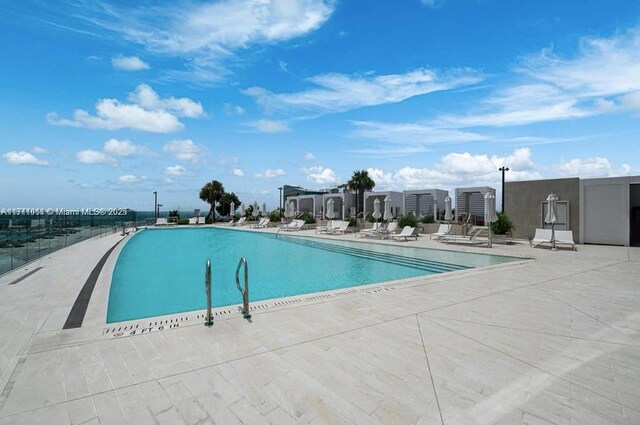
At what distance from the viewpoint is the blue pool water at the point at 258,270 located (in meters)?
5.87

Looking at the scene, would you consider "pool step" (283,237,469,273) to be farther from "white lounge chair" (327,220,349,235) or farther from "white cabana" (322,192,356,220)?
"white cabana" (322,192,356,220)

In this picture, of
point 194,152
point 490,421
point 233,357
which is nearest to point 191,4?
point 233,357

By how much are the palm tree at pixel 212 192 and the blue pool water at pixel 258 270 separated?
23.5 meters

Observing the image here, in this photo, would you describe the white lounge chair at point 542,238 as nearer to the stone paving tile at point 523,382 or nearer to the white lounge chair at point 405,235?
the white lounge chair at point 405,235

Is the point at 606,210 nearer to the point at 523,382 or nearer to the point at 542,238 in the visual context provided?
the point at 542,238

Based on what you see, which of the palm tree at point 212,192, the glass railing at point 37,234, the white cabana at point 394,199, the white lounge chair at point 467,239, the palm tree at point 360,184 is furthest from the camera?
the palm tree at point 212,192

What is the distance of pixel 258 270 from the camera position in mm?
8672

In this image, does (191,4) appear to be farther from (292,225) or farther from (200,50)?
(292,225)

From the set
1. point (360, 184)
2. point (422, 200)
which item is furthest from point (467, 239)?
point (360, 184)

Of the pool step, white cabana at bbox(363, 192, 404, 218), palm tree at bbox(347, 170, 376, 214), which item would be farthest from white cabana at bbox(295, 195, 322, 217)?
the pool step

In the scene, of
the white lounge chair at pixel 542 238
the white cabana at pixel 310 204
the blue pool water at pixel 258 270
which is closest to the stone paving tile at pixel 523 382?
the blue pool water at pixel 258 270

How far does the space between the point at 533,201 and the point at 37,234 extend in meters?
18.6

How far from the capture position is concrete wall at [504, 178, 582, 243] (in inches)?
538

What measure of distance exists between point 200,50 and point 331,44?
4884 mm
